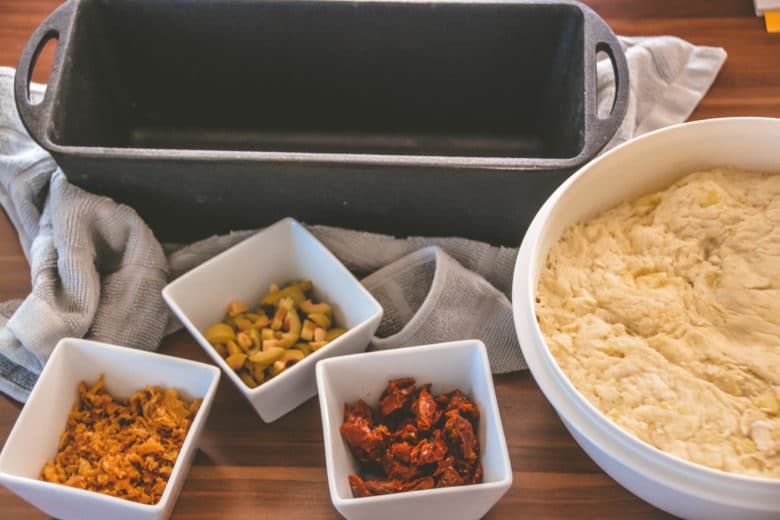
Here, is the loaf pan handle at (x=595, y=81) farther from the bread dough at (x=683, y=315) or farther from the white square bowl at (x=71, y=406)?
the white square bowl at (x=71, y=406)

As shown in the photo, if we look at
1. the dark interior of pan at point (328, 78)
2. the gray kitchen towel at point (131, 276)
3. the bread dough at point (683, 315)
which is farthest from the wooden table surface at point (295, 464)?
the dark interior of pan at point (328, 78)

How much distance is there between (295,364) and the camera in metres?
0.84

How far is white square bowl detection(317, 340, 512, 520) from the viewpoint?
0.72m

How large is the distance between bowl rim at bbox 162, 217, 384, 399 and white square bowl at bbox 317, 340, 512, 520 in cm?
2

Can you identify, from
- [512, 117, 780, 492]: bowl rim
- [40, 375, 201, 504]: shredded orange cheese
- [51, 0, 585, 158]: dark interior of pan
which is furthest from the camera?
[51, 0, 585, 158]: dark interior of pan

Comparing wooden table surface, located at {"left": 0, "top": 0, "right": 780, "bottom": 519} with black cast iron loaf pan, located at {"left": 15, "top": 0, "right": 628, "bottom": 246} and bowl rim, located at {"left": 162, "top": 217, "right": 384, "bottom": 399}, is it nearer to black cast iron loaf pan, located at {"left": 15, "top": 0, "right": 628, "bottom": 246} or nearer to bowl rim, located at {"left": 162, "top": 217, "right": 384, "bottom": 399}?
bowl rim, located at {"left": 162, "top": 217, "right": 384, "bottom": 399}

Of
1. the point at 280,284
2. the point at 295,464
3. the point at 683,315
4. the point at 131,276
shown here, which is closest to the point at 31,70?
the point at 131,276

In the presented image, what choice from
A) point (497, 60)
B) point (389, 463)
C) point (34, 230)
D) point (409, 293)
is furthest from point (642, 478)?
point (34, 230)

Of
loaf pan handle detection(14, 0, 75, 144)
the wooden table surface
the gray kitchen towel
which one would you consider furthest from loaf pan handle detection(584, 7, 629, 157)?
loaf pan handle detection(14, 0, 75, 144)

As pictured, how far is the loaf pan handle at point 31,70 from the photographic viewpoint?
854 millimetres

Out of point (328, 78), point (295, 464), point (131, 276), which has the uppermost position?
point (328, 78)

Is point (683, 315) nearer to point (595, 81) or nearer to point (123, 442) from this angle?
point (595, 81)

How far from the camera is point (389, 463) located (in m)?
0.80

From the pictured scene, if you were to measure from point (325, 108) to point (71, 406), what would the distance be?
0.52m
